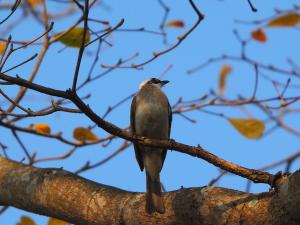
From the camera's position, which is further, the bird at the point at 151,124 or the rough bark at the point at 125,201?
the bird at the point at 151,124

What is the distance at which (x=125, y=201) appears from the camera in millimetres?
3273

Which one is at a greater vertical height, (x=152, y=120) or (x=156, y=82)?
(x=156, y=82)

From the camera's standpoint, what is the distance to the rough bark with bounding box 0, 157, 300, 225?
269cm

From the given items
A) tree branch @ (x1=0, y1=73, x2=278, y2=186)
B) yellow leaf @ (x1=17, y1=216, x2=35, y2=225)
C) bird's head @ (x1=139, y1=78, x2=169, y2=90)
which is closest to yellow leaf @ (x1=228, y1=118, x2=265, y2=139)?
tree branch @ (x1=0, y1=73, x2=278, y2=186)

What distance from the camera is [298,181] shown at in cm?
254

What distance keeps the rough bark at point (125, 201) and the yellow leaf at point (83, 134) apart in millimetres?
712

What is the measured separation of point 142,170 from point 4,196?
174cm

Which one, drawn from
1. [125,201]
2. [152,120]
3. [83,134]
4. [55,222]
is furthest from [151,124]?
[125,201]

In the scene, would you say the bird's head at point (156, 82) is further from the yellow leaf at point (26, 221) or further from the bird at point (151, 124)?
the yellow leaf at point (26, 221)

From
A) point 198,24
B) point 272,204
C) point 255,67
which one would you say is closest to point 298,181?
point 272,204

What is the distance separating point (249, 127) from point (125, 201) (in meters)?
1.06

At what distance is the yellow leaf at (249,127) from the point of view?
377 cm

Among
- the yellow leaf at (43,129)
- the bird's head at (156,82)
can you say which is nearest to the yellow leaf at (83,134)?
the yellow leaf at (43,129)

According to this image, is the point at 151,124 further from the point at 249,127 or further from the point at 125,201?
the point at 125,201
